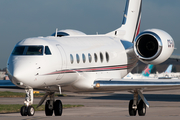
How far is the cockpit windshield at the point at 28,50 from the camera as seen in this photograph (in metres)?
15.5

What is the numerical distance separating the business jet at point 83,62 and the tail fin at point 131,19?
2.15ft

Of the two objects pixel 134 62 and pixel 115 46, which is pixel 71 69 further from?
pixel 134 62

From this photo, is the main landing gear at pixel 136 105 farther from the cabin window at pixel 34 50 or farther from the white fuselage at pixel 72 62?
the cabin window at pixel 34 50

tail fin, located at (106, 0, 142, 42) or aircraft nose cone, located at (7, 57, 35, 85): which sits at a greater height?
tail fin, located at (106, 0, 142, 42)

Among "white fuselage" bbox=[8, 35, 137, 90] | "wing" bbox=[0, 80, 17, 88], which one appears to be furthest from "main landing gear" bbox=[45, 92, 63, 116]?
"wing" bbox=[0, 80, 17, 88]

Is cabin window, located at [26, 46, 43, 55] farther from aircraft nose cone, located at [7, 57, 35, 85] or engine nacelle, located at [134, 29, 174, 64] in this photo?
engine nacelle, located at [134, 29, 174, 64]

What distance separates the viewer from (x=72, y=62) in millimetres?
16875

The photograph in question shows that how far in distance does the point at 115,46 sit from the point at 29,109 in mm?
7014

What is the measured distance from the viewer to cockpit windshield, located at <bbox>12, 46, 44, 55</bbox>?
1547 cm

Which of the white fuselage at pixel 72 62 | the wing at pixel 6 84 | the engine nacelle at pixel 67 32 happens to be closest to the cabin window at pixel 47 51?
the white fuselage at pixel 72 62

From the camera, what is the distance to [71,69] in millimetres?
16797

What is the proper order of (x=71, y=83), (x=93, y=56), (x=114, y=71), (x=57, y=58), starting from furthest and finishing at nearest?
(x=114, y=71)
(x=93, y=56)
(x=71, y=83)
(x=57, y=58)

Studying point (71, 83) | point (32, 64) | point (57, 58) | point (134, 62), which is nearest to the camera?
point (32, 64)

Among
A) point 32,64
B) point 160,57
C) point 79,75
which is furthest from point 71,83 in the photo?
point 160,57
